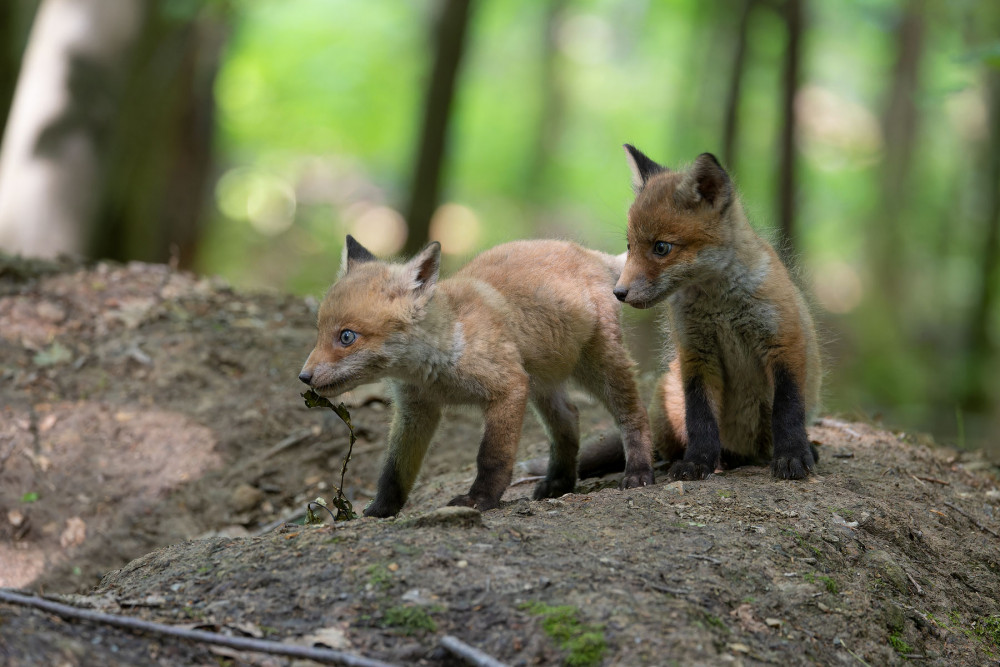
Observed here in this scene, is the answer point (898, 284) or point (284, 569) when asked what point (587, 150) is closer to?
point (898, 284)

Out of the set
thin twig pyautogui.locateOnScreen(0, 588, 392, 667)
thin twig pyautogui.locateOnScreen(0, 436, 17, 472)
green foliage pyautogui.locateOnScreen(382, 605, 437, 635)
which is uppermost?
green foliage pyautogui.locateOnScreen(382, 605, 437, 635)

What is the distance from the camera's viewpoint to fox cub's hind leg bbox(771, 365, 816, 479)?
5520mm

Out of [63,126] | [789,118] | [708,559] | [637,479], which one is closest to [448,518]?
[708,559]

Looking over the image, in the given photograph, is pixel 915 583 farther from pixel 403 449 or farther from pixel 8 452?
pixel 8 452

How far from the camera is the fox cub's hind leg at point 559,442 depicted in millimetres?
6152

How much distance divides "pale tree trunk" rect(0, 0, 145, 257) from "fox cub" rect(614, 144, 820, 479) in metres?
7.07

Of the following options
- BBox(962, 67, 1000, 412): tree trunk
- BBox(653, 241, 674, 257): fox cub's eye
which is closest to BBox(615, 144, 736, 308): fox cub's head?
BBox(653, 241, 674, 257): fox cub's eye

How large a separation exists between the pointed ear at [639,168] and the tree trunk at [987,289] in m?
13.0

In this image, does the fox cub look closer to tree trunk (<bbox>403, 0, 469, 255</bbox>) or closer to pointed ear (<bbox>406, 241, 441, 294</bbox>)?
pointed ear (<bbox>406, 241, 441, 294</bbox>)

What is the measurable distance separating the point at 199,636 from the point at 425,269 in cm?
274

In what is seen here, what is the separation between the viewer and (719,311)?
5844 mm

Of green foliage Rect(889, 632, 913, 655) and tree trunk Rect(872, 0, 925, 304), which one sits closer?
green foliage Rect(889, 632, 913, 655)

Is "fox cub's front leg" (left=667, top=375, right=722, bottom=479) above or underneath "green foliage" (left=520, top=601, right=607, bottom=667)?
above

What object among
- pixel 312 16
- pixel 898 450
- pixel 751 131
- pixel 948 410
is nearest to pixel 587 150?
pixel 751 131
